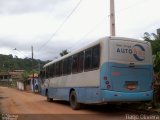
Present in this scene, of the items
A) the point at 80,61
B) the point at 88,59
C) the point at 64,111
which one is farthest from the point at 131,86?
the point at 64,111

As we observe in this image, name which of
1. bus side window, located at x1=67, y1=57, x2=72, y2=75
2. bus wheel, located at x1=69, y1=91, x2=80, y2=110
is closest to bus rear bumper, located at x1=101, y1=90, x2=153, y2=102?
bus wheel, located at x1=69, y1=91, x2=80, y2=110

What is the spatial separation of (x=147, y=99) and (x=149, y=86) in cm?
54

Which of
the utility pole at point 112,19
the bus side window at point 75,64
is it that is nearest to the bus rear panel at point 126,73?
the bus side window at point 75,64

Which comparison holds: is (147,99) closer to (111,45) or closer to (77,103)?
(111,45)

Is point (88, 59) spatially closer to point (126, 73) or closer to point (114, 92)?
point (126, 73)

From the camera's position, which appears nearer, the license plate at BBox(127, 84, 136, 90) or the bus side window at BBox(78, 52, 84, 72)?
the license plate at BBox(127, 84, 136, 90)

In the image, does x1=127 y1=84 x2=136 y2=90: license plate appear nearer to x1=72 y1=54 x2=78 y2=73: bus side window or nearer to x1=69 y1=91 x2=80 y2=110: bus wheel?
x1=69 y1=91 x2=80 y2=110: bus wheel

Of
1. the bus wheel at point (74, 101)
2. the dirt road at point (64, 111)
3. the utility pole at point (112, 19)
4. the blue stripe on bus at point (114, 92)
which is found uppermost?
the utility pole at point (112, 19)

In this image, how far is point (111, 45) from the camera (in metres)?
14.0

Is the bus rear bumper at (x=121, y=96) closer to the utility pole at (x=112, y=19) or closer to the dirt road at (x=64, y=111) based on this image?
the dirt road at (x=64, y=111)

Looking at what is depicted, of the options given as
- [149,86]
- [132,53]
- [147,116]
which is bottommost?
[147,116]

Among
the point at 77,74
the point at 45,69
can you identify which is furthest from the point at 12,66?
the point at 77,74

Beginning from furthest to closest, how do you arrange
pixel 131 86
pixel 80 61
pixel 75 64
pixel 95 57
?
pixel 75 64, pixel 80 61, pixel 95 57, pixel 131 86

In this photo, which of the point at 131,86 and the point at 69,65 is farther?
the point at 69,65
